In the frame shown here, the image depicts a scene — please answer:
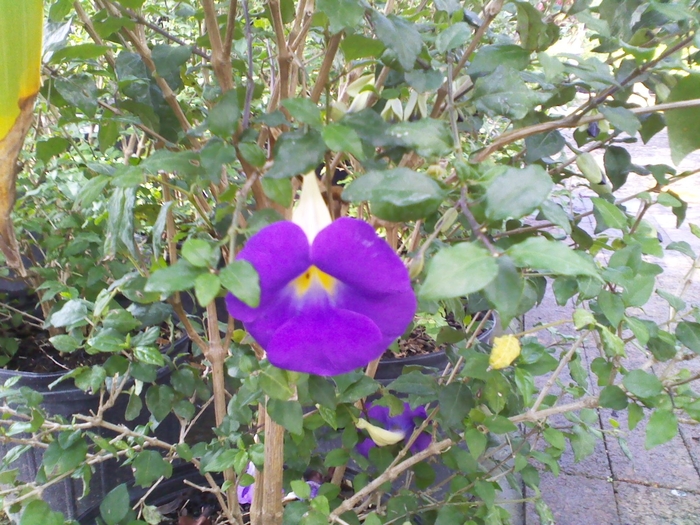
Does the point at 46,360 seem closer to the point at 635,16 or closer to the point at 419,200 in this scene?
the point at 419,200

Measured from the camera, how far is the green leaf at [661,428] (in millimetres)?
634

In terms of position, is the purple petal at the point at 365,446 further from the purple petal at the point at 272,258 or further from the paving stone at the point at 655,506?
the paving stone at the point at 655,506

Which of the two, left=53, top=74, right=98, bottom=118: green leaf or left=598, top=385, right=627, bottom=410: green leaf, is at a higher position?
left=53, top=74, right=98, bottom=118: green leaf

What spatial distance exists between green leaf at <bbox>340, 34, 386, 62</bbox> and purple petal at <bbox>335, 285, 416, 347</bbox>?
0.88 ft

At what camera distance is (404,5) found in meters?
1.43

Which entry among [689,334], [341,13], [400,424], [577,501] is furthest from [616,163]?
[577,501]

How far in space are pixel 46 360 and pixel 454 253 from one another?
152 centimetres

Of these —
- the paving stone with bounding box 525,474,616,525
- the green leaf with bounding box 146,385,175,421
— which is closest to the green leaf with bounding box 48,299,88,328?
the green leaf with bounding box 146,385,175,421

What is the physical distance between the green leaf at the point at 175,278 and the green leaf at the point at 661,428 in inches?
21.5

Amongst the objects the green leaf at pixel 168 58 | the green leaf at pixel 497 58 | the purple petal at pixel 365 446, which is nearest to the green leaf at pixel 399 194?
the green leaf at pixel 497 58

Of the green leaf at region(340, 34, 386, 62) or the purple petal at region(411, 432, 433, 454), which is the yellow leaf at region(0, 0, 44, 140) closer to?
the green leaf at region(340, 34, 386, 62)

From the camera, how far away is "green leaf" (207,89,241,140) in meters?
0.51

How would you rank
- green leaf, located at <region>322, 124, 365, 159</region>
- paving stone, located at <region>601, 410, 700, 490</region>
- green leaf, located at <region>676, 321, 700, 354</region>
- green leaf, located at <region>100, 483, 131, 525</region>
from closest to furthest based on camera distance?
green leaf, located at <region>322, 124, 365, 159</region> < green leaf, located at <region>676, 321, 700, 354</region> < green leaf, located at <region>100, 483, 131, 525</region> < paving stone, located at <region>601, 410, 700, 490</region>

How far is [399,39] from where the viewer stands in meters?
0.54
